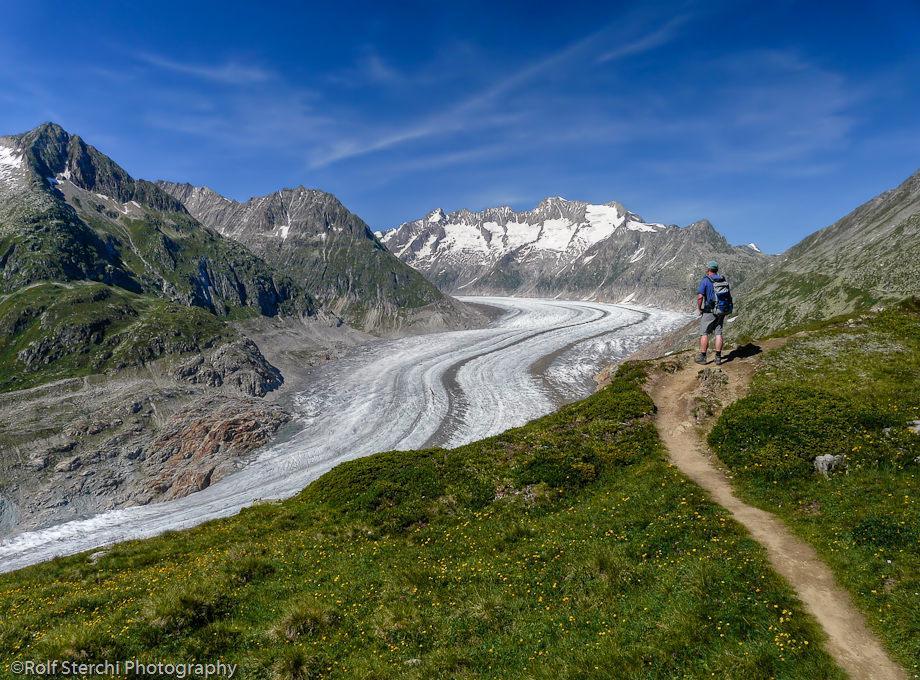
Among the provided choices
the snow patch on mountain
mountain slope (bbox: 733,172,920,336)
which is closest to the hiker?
mountain slope (bbox: 733,172,920,336)

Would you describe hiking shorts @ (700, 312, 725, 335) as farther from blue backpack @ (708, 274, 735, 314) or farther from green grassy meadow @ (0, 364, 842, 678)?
green grassy meadow @ (0, 364, 842, 678)

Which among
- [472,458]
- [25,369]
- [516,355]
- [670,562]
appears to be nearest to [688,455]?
[670,562]

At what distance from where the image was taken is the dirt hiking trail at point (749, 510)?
815 cm

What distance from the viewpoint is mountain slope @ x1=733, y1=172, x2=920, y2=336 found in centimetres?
7488

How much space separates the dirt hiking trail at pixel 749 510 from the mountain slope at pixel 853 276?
6539 cm

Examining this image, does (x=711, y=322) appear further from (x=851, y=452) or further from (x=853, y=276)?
(x=853, y=276)

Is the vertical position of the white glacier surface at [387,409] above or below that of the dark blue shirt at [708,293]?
below

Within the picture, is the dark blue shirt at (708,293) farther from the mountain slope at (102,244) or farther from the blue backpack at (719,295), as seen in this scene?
the mountain slope at (102,244)

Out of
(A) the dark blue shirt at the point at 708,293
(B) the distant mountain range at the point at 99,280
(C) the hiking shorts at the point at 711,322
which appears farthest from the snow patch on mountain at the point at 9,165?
(C) the hiking shorts at the point at 711,322

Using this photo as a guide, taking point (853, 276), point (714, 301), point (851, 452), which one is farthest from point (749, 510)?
point (853, 276)

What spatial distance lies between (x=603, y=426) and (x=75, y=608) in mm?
19477

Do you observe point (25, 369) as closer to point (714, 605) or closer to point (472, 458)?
point (472, 458)

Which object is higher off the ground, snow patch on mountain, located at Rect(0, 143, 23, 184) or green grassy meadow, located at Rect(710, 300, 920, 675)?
snow patch on mountain, located at Rect(0, 143, 23, 184)

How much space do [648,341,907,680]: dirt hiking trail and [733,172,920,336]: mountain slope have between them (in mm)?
65387
